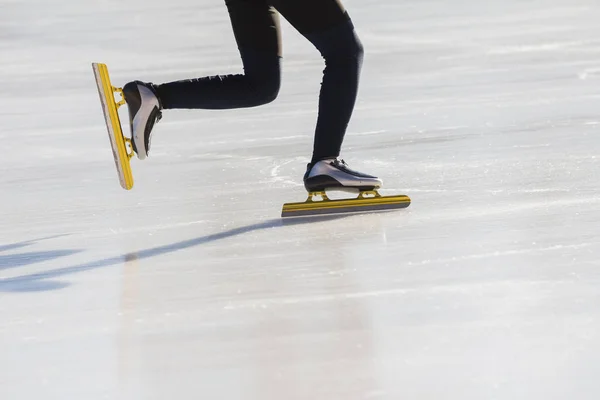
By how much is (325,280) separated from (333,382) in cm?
98

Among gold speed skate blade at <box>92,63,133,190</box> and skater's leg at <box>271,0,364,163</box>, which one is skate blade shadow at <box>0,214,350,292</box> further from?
gold speed skate blade at <box>92,63,133,190</box>

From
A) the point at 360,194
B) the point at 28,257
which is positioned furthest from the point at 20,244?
the point at 360,194

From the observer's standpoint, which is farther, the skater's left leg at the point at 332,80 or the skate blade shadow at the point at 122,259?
the skater's left leg at the point at 332,80

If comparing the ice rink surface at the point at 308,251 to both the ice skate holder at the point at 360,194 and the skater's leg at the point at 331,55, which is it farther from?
the skater's leg at the point at 331,55

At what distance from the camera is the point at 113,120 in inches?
192

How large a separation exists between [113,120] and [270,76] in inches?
21.3

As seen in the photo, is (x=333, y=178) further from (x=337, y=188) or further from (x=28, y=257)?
(x=28, y=257)

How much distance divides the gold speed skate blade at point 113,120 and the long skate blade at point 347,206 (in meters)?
0.52

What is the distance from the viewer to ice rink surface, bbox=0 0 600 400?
306 cm

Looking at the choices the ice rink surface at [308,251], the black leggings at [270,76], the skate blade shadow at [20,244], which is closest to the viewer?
the ice rink surface at [308,251]

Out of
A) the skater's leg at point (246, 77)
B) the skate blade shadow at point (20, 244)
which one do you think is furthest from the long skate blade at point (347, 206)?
the skate blade shadow at point (20, 244)

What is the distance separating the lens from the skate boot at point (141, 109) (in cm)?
495

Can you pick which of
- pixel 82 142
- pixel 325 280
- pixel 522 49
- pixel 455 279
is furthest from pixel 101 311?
pixel 522 49

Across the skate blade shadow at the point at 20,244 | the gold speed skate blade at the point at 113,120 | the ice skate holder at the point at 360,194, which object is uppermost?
the gold speed skate blade at the point at 113,120
